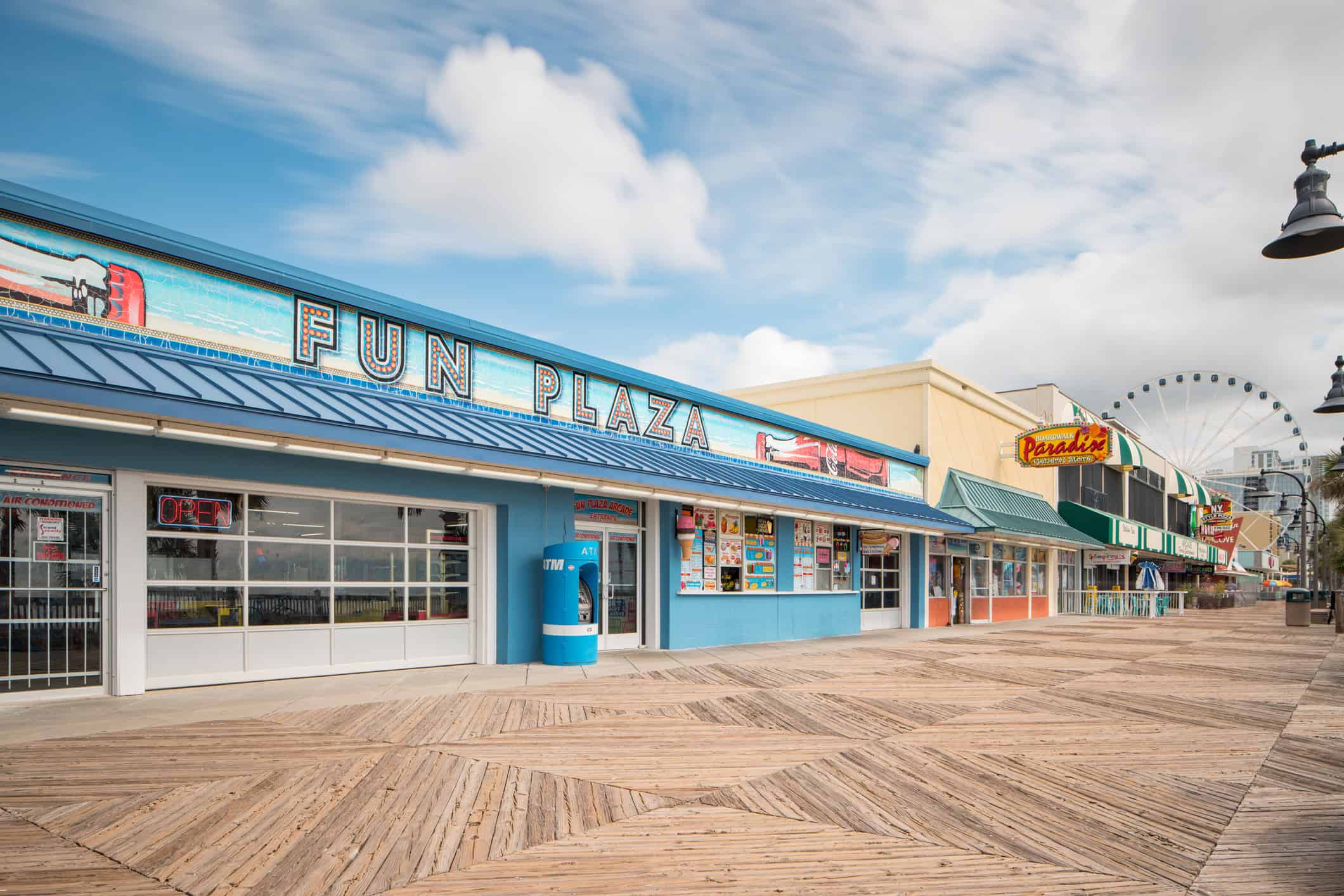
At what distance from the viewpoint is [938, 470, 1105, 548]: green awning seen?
23.4 metres

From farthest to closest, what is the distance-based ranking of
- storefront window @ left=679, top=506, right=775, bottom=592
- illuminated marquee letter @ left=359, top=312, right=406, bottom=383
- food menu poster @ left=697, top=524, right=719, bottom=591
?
food menu poster @ left=697, top=524, right=719, bottom=591, storefront window @ left=679, top=506, right=775, bottom=592, illuminated marquee letter @ left=359, top=312, right=406, bottom=383

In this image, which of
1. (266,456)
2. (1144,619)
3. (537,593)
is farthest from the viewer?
(1144,619)

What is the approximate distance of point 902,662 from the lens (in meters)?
13.7

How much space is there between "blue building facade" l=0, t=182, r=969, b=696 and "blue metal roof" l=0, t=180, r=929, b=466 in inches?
1.1

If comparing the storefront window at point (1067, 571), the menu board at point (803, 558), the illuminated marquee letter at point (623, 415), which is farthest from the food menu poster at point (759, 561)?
the storefront window at point (1067, 571)

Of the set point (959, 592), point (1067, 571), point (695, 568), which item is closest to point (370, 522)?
point (695, 568)

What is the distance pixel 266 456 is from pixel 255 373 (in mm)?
975

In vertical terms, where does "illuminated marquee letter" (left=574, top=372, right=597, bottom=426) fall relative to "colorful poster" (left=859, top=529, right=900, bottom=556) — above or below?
above

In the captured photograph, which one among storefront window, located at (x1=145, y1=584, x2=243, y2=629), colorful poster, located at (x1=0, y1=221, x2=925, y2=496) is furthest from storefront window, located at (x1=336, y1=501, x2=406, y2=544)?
colorful poster, located at (x1=0, y1=221, x2=925, y2=496)

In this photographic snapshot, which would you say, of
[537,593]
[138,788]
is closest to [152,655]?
[138,788]

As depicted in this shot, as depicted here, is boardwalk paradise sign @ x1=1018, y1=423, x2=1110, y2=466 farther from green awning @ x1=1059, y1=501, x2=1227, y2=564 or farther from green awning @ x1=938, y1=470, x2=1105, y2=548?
green awning @ x1=1059, y1=501, x2=1227, y2=564

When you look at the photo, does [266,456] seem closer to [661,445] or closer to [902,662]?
[661,445]

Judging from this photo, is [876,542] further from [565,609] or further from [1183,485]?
[1183,485]

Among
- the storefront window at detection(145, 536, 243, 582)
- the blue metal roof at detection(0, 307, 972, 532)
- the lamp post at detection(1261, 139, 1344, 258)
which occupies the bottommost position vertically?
the storefront window at detection(145, 536, 243, 582)
